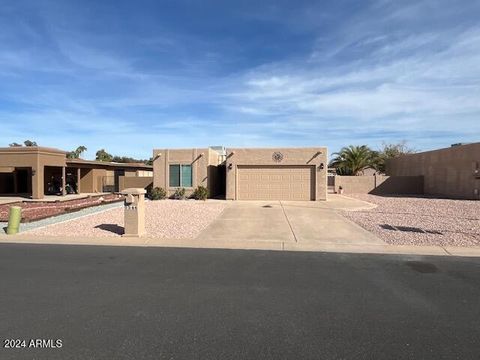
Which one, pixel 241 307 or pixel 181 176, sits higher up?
pixel 181 176

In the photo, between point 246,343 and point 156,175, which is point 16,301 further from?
point 156,175

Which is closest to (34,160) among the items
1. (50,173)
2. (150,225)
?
(50,173)

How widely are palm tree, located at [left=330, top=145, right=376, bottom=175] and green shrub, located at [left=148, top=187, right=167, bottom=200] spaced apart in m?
21.5

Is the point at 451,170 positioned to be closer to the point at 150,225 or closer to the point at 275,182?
the point at 275,182

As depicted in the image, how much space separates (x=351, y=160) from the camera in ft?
139

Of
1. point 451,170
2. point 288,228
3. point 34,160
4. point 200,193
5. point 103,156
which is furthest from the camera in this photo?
point 103,156

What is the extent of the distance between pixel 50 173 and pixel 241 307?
118 ft

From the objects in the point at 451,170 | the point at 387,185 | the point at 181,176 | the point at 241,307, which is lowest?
the point at 241,307

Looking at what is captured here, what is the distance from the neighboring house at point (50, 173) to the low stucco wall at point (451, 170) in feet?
81.0

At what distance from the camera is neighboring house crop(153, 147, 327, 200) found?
27.7 m

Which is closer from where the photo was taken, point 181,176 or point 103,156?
point 181,176

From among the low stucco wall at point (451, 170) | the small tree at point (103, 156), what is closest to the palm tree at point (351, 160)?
the low stucco wall at point (451, 170)

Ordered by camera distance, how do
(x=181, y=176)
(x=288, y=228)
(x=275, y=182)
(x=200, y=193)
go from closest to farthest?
1. (x=288, y=228)
2. (x=200, y=193)
3. (x=275, y=182)
4. (x=181, y=176)

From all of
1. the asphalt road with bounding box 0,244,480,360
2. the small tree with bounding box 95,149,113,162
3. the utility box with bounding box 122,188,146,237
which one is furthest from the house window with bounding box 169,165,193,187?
the small tree with bounding box 95,149,113,162
